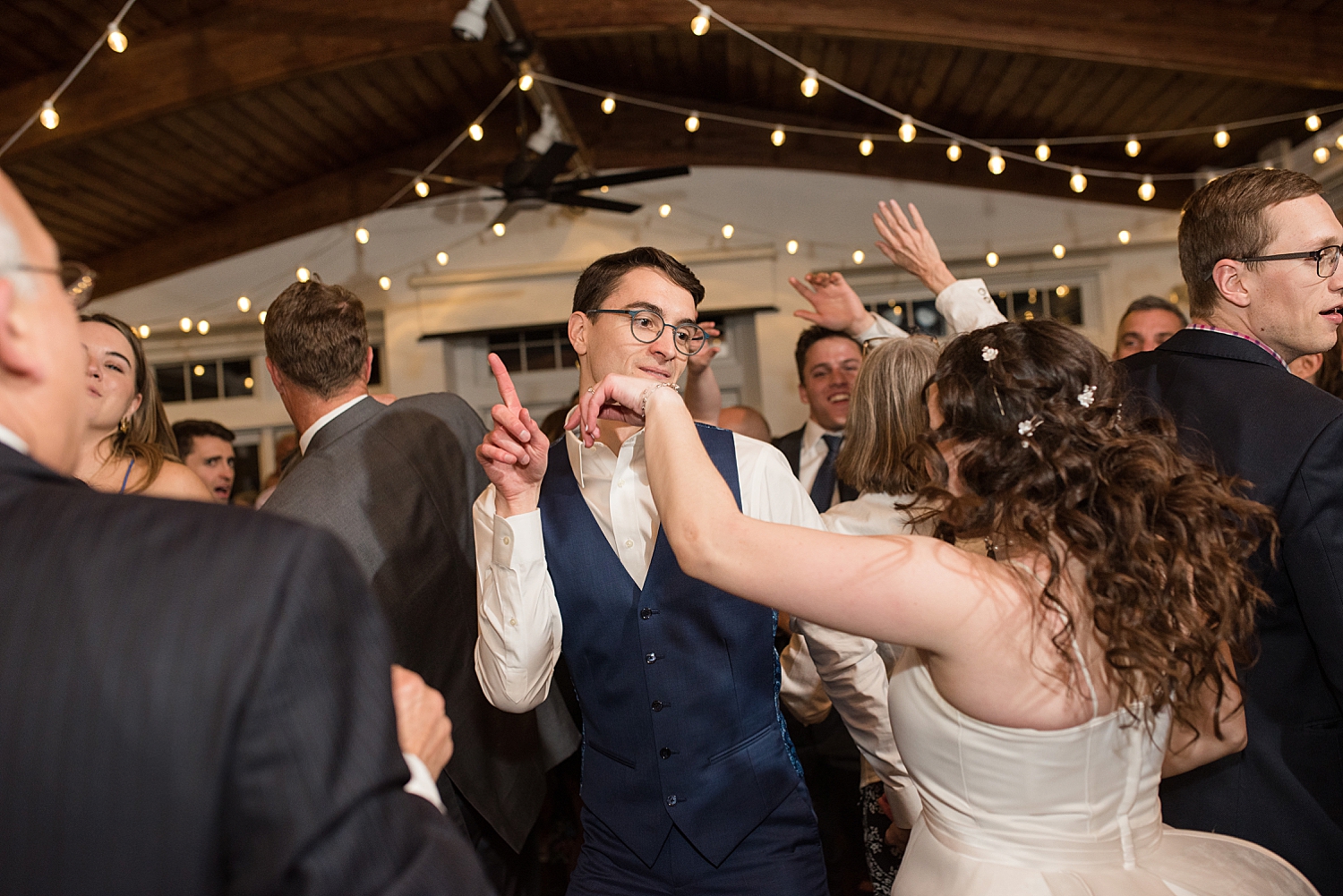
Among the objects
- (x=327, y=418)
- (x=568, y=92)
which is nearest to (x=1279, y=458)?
(x=327, y=418)

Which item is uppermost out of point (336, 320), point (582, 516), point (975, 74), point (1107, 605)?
point (975, 74)

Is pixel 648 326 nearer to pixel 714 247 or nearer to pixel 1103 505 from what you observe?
pixel 1103 505

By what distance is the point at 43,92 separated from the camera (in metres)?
4.59

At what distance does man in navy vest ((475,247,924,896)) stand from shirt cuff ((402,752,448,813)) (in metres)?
0.65

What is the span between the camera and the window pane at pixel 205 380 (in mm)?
6914

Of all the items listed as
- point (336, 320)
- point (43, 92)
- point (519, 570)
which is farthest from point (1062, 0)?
point (43, 92)

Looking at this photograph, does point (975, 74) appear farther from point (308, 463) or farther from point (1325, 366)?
point (308, 463)

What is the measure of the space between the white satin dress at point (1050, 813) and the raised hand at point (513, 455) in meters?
0.63

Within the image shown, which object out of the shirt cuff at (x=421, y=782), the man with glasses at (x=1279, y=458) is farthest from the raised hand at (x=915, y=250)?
the shirt cuff at (x=421, y=782)

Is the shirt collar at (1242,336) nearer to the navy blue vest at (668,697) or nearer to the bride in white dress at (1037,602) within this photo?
the bride in white dress at (1037,602)

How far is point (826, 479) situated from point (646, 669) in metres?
1.75

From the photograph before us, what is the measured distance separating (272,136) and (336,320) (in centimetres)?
462

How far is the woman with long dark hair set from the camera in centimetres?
219

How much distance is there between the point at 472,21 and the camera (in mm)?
4070
